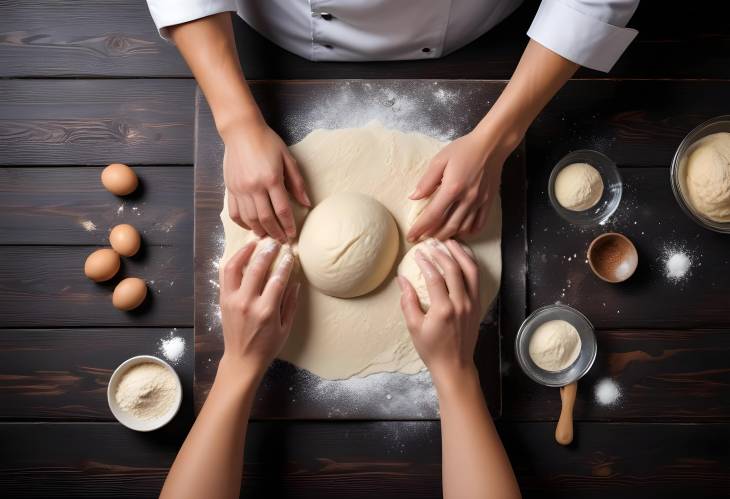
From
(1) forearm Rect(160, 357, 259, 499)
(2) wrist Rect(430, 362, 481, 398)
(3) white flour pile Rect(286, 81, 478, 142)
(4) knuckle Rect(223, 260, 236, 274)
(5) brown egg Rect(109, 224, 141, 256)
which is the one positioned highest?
(3) white flour pile Rect(286, 81, 478, 142)

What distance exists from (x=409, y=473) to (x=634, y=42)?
124cm

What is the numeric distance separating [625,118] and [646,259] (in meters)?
0.36

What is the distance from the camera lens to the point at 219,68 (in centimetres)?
116

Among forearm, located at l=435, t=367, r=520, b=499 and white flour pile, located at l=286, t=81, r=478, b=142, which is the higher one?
white flour pile, located at l=286, t=81, r=478, b=142

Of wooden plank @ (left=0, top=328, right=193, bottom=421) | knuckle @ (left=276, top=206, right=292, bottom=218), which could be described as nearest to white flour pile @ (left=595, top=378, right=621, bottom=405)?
knuckle @ (left=276, top=206, right=292, bottom=218)

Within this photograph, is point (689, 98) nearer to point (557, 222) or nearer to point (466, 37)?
point (557, 222)

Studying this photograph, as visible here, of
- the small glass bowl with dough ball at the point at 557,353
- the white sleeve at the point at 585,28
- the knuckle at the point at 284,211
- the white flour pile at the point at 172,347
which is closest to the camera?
the white sleeve at the point at 585,28

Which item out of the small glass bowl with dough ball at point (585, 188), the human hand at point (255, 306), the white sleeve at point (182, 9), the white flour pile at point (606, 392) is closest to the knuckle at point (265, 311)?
the human hand at point (255, 306)

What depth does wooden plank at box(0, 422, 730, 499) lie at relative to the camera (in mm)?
1337

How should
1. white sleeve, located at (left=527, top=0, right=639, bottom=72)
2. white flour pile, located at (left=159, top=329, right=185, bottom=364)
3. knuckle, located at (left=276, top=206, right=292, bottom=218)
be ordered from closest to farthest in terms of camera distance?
1. white sleeve, located at (left=527, top=0, right=639, bottom=72)
2. knuckle, located at (left=276, top=206, right=292, bottom=218)
3. white flour pile, located at (left=159, top=329, right=185, bottom=364)

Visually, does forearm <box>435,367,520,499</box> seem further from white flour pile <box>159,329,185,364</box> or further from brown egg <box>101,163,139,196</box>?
brown egg <box>101,163,139,196</box>

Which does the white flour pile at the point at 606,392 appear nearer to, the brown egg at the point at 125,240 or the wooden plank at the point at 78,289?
the wooden plank at the point at 78,289

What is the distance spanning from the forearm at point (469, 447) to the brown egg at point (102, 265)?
32.3 inches

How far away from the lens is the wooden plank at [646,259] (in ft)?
4.35
